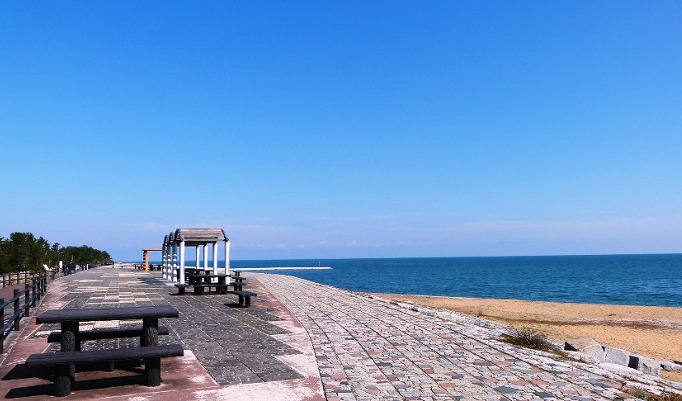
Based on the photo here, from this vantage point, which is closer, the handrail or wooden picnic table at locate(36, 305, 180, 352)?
wooden picnic table at locate(36, 305, 180, 352)

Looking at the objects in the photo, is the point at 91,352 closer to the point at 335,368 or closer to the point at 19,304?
the point at 335,368

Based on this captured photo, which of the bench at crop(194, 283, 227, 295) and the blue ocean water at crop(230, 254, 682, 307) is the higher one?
the bench at crop(194, 283, 227, 295)

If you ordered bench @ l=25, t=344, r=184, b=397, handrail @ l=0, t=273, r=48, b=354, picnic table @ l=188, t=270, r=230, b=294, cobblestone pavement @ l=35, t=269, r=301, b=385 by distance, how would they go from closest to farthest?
1. bench @ l=25, t=344, r=184, b=397
2. cobblestone pavement @ l=35, t=269, r=301, b=385
3. handrail @ l=0, t=273, r=48, b=354
4. picnic table @ l=188, t=270, r=230, b=294

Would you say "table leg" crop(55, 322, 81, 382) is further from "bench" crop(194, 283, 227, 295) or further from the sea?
the sea

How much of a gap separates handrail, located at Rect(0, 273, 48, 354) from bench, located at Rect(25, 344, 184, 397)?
2.47m

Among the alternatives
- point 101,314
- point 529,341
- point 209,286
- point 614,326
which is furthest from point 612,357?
point 209,286

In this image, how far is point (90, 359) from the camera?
550 centimetres

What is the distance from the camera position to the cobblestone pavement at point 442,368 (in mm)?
5785

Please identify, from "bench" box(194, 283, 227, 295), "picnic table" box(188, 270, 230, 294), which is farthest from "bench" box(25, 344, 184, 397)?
"bench" box(194, 283, 227, 295)

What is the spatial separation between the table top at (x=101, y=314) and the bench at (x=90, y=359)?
35 cm

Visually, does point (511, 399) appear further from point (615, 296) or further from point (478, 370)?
point (615, 296)

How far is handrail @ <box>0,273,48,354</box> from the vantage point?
759cm

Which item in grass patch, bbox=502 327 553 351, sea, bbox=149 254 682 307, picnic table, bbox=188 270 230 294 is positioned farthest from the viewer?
sea, bbox=149 254 682 307

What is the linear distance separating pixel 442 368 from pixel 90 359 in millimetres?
4163
